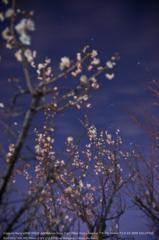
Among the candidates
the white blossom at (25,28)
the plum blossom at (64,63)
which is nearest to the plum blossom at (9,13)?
the white blossom at (25,28)

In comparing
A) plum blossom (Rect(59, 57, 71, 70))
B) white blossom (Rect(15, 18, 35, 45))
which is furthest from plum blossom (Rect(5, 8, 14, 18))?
plum blossom (Rect(59, 57, 71, 70))

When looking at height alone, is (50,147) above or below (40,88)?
above

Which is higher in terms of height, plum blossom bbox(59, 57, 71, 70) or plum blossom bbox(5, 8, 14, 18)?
plum blossom bbox(5, 8, 14, 18)

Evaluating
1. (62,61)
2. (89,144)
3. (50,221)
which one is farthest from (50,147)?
(62,61)

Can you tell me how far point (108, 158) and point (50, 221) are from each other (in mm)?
5317

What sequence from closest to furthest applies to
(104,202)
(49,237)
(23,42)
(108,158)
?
1. (23,42)
2. (49,237)
3. (104,202)
4. (108,158)

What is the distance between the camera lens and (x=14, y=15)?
5848 mm

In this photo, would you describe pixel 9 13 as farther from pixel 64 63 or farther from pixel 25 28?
pixel 64 63

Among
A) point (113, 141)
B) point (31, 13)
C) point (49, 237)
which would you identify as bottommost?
point (49, 237)

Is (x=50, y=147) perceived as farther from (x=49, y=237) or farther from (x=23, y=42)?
(x=23, y=42)

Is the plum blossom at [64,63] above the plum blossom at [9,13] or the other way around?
the other way around

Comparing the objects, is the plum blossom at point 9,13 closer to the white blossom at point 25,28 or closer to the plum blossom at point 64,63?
the white blossom at point 25,28

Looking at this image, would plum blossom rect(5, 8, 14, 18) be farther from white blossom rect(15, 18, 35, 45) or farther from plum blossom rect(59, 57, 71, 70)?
plum blossom rect(59, 57, 71, 70)

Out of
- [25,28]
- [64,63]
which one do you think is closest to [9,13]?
[25,28]
